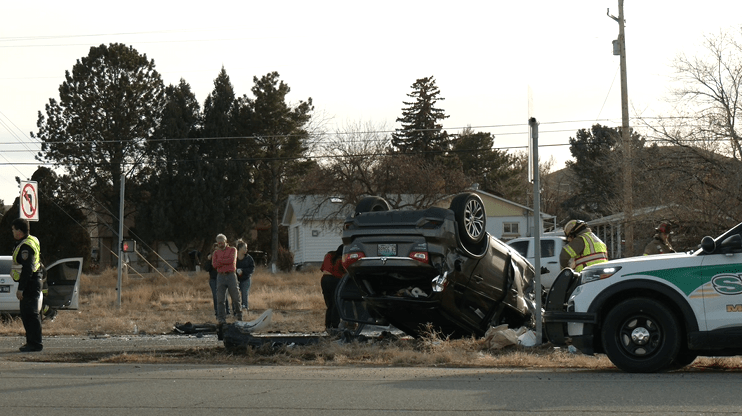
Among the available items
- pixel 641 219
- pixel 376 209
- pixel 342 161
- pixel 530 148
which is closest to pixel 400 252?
pixel 376 209

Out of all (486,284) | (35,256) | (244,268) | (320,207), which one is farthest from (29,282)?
(320,207)

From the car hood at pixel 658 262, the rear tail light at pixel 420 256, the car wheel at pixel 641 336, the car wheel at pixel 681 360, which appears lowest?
the car wheel at pixel 681 360

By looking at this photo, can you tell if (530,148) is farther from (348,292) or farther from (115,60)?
(115,60)

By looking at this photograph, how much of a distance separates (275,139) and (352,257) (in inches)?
1950

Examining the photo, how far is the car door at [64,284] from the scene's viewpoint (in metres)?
19.9

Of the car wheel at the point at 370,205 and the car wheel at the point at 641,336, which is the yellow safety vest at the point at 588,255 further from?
the car wheel at the point at 641,336

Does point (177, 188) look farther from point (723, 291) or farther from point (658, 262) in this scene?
point (723, 291)

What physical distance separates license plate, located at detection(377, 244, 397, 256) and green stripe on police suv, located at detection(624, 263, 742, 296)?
3.05 metres

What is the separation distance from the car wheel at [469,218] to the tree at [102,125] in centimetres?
4703

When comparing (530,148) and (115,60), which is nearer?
(530,148)

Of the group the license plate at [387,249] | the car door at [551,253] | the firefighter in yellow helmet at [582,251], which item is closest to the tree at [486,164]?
the car door at [551,253]

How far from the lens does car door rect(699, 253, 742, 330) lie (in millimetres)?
8828

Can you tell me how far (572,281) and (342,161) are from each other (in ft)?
122

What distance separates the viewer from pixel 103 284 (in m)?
36.6
